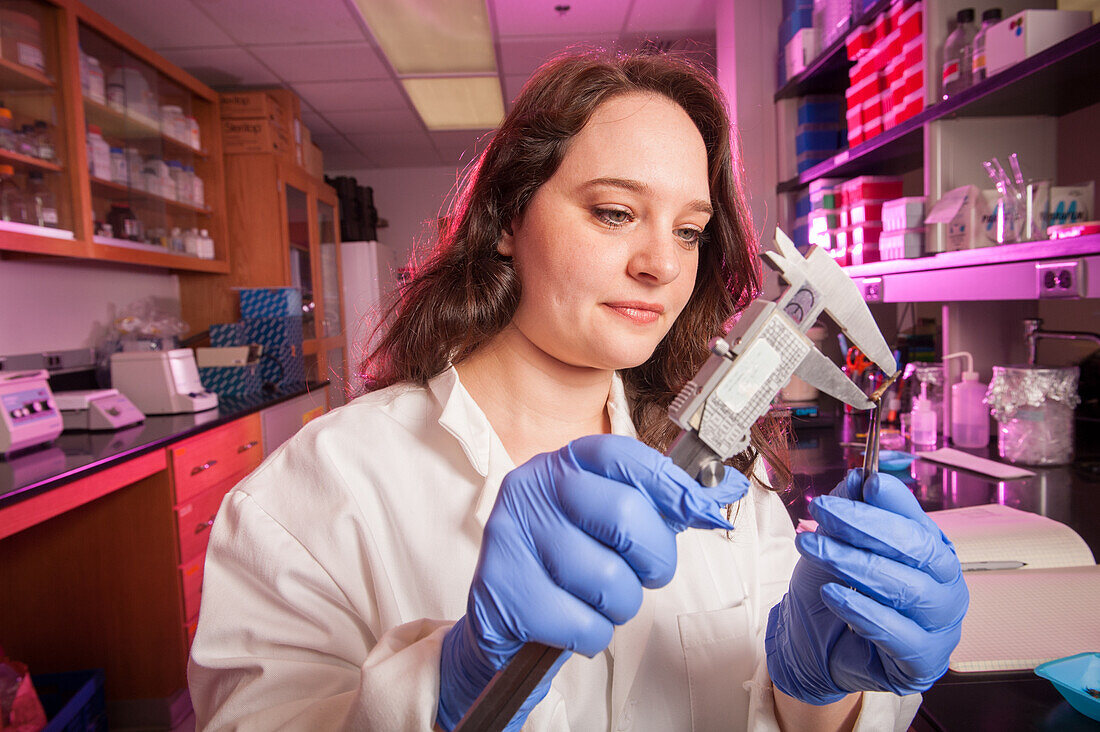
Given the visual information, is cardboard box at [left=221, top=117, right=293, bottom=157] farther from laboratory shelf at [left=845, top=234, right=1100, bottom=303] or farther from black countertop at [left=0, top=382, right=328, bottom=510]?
laboratory shelf at [left=845, top=234, right=1100, bottom=303]

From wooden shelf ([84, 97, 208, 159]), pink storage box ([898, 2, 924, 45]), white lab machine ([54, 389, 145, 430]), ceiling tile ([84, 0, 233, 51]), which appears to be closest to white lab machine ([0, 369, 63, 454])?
white lab machine ([54, 389, 145, 430])

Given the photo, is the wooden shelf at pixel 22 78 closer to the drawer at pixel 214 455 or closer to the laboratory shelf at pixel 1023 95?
the drawer at pixel 214 455

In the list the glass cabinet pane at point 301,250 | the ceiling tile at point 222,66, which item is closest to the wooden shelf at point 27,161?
the ceiling tile at point 222,66

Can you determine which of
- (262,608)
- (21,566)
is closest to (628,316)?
(262,608)

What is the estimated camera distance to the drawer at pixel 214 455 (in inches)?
97.1

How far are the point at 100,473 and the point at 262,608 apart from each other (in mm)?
1543

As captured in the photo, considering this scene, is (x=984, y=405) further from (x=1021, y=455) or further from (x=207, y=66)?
(x=207, y=66)

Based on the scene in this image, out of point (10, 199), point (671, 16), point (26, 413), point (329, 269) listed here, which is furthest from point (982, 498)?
point (329, 269)

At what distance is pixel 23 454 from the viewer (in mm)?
2158

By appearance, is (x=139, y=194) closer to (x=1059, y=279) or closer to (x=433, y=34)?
(x=433, y=34)

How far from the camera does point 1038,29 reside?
1597 millimetres

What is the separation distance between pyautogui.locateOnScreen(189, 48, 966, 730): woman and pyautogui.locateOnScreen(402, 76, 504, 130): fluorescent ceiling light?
364cm

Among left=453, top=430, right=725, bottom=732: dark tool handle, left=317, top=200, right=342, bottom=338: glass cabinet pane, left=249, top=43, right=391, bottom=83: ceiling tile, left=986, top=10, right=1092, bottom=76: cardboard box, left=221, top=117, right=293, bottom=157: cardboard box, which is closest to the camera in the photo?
left=453, top=430, right=725, bottom=732: dark tool handle

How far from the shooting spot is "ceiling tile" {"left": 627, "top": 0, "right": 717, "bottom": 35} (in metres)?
3.58
